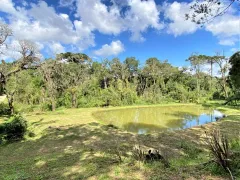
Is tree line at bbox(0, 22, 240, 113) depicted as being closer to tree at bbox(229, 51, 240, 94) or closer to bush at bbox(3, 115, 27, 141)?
tree at bbox(229, 51, 240, 94)

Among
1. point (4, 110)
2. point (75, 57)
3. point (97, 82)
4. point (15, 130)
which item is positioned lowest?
point (15, 130)

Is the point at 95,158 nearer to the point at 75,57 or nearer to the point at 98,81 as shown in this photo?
the point at 98,81

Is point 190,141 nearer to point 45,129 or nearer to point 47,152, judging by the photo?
point 47,152

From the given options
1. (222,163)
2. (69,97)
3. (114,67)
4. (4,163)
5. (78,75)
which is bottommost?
(4,163)

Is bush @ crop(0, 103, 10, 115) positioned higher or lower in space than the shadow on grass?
higher

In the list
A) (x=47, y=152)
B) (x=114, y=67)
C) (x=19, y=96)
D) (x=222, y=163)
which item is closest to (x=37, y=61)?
(x=19, y=96)

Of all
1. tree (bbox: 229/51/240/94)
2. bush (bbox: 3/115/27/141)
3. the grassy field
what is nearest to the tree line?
tree (bbox: 229/51/240/94)

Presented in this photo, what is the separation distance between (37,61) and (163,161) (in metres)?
11.4

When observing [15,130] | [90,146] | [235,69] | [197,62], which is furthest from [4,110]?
[197,62]

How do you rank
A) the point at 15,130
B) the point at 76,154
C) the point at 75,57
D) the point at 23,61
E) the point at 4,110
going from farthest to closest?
the point at 75,57 < the point at 4,110 < the point at 23,61 < the point at 15,130 < the point at 76,154

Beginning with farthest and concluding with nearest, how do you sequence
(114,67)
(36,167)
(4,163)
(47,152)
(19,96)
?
(114,67) → (19,96) → (47,152) → (4,163) → (36,167)

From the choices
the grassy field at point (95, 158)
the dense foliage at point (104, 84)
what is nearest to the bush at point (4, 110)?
the dense foliage at point (104, 84)

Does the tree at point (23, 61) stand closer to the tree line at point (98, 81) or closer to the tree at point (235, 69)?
the tree line at point (98, 81)

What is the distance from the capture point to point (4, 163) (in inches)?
181
